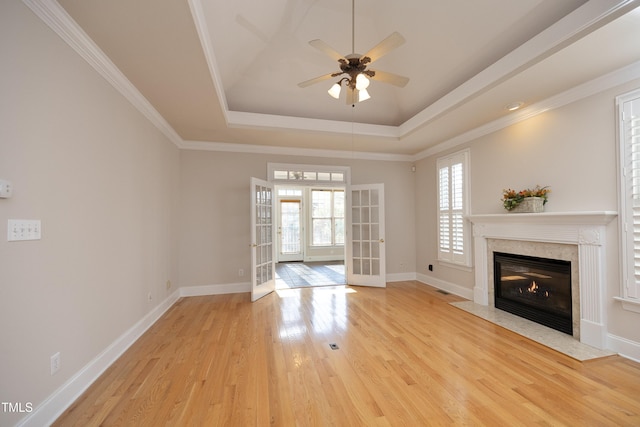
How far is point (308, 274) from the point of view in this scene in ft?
21.8

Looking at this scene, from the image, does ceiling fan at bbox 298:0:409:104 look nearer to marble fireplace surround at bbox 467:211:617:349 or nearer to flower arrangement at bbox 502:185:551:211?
flower arrangement at bbox 502:185:551:211

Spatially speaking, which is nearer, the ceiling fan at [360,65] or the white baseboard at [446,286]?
the ceiling fan at [360,65]

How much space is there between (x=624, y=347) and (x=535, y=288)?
0.93 m

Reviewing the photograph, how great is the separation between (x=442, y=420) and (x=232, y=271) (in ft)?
12.9

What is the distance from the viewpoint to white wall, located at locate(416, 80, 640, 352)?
8.56 ft

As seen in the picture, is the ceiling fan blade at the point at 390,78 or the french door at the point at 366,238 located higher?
the ceiling fan blade at the point at 390,78

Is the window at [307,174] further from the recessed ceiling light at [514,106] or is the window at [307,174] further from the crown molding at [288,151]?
the recessed ceiling light at [514,106]

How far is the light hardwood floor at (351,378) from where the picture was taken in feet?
5.84

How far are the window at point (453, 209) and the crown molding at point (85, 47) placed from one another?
469 cm

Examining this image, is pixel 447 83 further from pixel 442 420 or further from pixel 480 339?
pixel 442 420

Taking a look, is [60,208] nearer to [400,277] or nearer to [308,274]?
[308,274]

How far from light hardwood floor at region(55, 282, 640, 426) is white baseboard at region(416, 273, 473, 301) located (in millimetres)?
1024

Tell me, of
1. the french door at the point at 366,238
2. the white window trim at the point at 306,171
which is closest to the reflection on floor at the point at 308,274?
the french door at the point at 366,238

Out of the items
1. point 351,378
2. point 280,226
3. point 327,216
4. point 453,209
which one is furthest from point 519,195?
point 280,226
